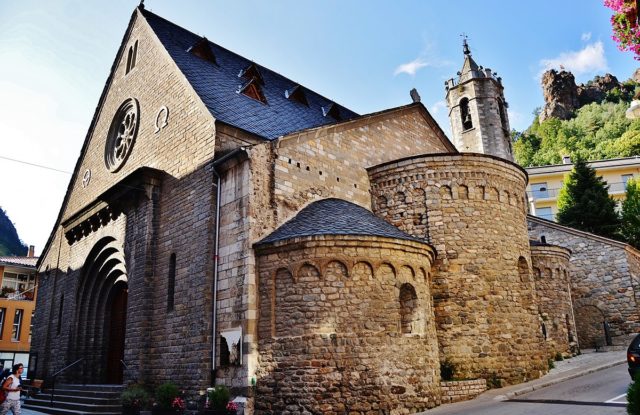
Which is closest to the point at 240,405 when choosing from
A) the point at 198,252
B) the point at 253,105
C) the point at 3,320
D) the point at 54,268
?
the point at 198,252

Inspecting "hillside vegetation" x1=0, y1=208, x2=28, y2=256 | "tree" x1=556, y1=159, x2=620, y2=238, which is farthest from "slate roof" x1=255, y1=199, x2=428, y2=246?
"hillside vegetation" x1=0, y1=208, x2=28, y2=256

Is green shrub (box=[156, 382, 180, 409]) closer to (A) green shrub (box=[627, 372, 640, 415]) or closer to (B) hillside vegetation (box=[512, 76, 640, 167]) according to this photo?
(A) green shrub (box=[627, 372, 640, 415])

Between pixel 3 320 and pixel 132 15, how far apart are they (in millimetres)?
24569

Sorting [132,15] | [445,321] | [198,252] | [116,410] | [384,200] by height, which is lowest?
[116,410]

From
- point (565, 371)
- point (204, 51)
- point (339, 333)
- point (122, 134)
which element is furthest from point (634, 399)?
point (122, 134)

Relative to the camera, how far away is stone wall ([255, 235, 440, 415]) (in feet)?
31.6

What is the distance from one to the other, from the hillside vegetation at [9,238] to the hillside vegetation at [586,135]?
72.6m

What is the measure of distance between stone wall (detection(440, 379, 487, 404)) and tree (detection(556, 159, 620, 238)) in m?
22.0

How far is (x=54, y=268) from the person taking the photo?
1948cm

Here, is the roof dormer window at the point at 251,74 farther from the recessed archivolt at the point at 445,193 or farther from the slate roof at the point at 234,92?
the recessed archivolt at the point at 445,193

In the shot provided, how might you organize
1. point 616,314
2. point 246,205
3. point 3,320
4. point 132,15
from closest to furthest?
1. point 246,205
2. point 132,15
3. point 616,314
4. point 3,320

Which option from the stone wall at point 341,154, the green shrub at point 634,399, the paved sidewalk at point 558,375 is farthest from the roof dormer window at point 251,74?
the green shrub at point 634,399

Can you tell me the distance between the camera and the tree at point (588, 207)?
2875 cm

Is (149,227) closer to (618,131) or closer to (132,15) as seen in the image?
(132,15)
